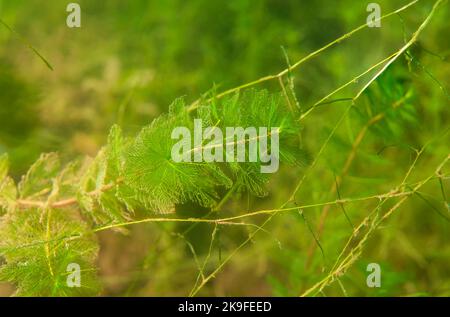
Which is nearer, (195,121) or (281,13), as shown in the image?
(195,121)

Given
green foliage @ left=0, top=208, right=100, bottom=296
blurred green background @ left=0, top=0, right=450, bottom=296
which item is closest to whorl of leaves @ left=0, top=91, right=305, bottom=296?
green foliage @ left=0, top=208, right=100, bottom=296

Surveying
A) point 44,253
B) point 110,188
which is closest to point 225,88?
point 110,188

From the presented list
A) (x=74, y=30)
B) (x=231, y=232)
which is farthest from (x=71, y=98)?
(x=231, y=232)

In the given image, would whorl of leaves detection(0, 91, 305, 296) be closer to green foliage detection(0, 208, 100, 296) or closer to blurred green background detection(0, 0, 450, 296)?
green foliage detection(0, 208, 100, 296)

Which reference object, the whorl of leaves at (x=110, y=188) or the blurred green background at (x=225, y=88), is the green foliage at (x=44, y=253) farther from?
the blurred green background at (x=225, y=88)

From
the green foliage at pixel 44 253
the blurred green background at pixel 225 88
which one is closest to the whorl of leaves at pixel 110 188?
the green foliage at pixel 44 253
